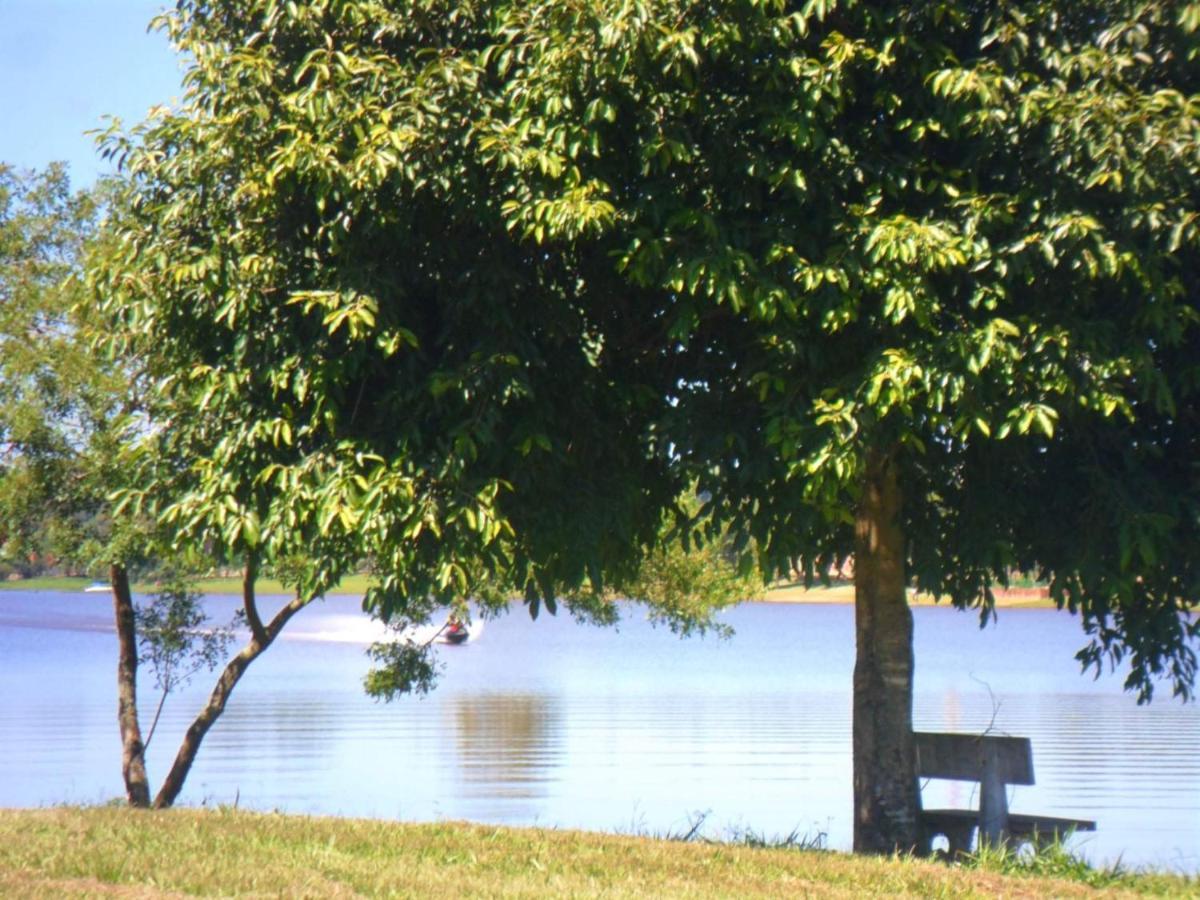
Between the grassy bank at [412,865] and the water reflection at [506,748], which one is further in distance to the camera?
the water reflection at [506,748]

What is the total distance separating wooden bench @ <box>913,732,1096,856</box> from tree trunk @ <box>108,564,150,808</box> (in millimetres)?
9025

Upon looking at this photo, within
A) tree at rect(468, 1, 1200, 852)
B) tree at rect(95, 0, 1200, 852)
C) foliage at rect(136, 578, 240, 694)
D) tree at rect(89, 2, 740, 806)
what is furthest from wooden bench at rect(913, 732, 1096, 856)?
foliage at rect(136, 578, 240, 694)

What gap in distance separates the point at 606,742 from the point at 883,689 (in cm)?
1830

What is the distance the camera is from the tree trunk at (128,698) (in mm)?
15961

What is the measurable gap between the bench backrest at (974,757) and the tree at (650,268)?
1391 millimetres

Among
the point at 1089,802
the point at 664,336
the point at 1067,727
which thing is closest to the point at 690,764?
the point at 1089,802

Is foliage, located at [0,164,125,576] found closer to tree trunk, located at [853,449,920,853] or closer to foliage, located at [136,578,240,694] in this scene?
foliage, located at [136,578,240,694]

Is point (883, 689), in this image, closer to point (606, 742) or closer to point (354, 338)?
point (354, 338)

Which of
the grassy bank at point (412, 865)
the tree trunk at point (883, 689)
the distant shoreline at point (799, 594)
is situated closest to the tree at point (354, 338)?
the grassy bank at point (412, 865)

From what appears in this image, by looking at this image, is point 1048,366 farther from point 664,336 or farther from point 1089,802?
point 1089,802

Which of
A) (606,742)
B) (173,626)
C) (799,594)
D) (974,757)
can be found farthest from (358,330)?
(799,594)

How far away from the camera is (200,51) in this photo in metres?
9.44

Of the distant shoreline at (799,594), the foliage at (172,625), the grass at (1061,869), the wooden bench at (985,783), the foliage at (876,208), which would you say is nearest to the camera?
the foliage at (876,208)

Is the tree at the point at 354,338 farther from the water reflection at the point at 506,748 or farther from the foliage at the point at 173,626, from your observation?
the water reflection at the point at 506,748
